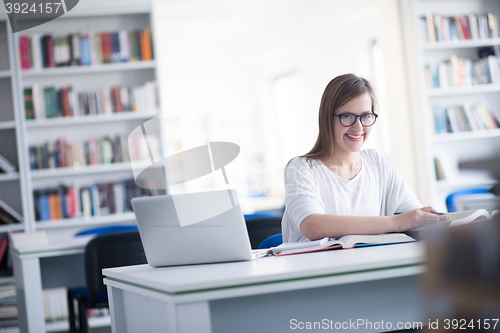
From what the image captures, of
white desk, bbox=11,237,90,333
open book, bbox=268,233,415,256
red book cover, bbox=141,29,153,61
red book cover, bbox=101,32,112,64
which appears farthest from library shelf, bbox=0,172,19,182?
open book, bbox=268,233,415,256

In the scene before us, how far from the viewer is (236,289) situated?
1.05 meters

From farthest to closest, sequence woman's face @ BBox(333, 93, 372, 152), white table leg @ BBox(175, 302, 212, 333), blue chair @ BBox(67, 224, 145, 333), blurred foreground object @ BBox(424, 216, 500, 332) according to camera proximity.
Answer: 1. blue chair @ BBox(67, 224, 145, 333)
2. woman's face @ BBox(333, 93, 372, 152)
3. white table leg @ BBox(175, 302, 212, 333)
4. blurred foreground object @ BBox(424, 216, 500, 332)

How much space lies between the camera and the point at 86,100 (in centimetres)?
434

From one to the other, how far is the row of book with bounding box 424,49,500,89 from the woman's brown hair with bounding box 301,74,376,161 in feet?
9.58

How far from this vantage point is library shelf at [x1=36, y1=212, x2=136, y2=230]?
422cm

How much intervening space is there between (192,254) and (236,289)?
31 cm

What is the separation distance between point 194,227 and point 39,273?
4.95ft

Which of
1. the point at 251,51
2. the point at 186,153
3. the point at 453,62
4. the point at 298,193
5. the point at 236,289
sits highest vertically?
the point at 251,51

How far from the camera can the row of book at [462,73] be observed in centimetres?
454

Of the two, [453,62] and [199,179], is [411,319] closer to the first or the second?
[199,179]

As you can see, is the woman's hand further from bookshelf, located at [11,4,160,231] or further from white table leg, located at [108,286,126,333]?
bookshelf, located at [11,4,160,231]

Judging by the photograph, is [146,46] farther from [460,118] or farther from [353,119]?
[353,119]

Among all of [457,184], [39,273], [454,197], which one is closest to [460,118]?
[457,184]

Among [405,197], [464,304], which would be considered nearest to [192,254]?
[464,304]
